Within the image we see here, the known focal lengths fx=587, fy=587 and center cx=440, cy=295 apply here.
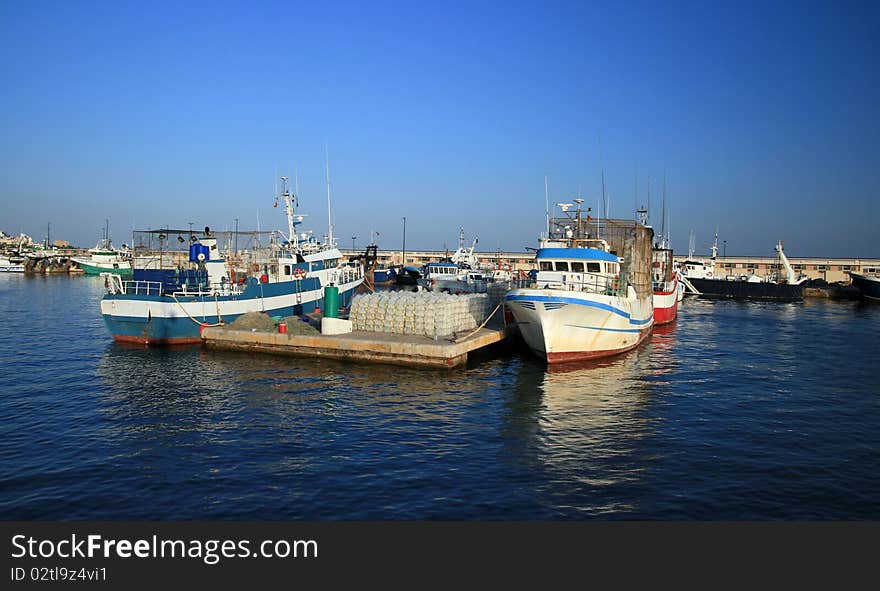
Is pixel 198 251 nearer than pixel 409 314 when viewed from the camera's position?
No

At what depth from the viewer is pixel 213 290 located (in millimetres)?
36781

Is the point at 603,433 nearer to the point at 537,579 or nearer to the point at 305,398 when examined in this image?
the point at 537,579

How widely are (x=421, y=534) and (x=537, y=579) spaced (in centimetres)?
265

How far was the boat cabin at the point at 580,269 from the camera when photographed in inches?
1171

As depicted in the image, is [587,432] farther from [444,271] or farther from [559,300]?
[444,271]

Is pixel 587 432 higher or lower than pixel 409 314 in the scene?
lower

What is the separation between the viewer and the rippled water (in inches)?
517

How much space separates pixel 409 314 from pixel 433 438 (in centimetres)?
1287

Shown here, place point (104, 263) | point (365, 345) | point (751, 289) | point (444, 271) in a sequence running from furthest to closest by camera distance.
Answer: point (104, 263) < point (751, 289) < point (444, 271) < point (365, 345)

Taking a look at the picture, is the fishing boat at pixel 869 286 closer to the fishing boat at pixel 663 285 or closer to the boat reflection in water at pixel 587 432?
the fishing boat at pixel 663 285

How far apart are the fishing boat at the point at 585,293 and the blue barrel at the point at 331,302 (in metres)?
8.51

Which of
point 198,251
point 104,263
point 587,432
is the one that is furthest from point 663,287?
point 104,263

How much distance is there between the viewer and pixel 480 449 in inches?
662

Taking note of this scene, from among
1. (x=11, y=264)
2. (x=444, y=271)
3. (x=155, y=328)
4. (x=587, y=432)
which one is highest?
(x=11, y=264)
